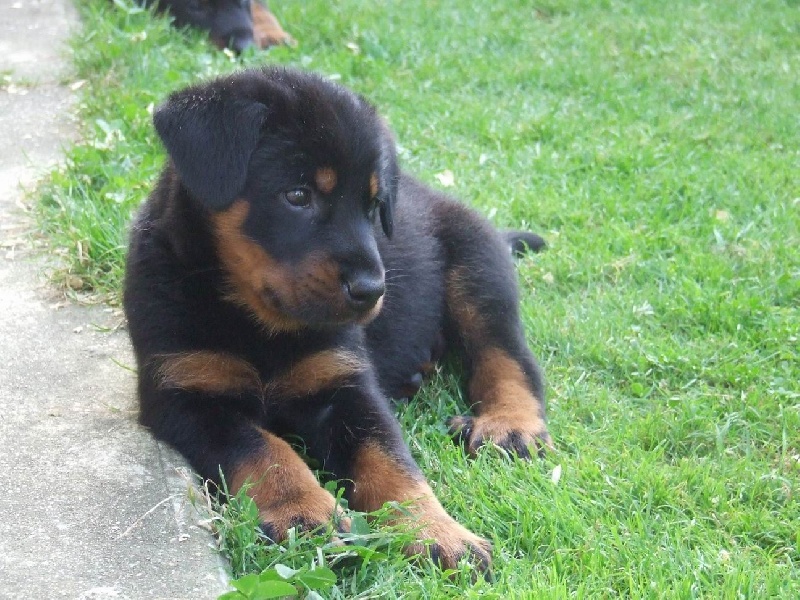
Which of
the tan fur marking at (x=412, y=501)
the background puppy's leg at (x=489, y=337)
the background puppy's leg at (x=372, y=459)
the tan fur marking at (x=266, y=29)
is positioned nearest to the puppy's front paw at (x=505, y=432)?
the background puppy's leg at (x=489, y=337)

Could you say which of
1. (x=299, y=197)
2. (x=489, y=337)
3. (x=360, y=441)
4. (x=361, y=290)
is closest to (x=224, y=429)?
(x=360, y=441)

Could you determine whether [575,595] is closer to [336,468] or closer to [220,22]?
[336,468]

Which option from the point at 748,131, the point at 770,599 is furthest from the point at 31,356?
the point at 748,131

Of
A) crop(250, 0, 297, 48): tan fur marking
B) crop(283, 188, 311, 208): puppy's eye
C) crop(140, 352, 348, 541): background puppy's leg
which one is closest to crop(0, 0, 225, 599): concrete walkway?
crop(140, 352, 348, 541): background puppy's leg

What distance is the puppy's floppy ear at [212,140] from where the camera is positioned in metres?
3.00

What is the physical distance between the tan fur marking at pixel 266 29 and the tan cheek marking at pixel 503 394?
3.88 metres

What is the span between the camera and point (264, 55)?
22.3ft

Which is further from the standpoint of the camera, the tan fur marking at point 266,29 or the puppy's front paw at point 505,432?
the tan fur marking at point 266,29

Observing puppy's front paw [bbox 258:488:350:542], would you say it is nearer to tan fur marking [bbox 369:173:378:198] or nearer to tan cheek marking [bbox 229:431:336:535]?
tan cheek marking [bbox 229:431:336:535]

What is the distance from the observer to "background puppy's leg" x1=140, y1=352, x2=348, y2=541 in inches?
111

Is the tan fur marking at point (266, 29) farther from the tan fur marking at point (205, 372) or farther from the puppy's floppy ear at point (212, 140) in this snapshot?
the tan fur marking at point (205, 372)

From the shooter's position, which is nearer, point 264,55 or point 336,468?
point 336,468

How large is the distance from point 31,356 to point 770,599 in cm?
239

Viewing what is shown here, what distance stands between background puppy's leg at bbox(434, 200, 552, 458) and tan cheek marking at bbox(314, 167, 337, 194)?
99cm
